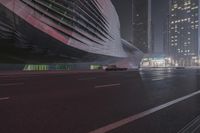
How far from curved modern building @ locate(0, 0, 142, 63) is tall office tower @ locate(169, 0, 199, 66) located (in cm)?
12017

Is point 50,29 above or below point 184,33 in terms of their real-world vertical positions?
below

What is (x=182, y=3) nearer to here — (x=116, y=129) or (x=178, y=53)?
(x=178, y=53)

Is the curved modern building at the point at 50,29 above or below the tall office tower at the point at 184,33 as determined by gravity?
below

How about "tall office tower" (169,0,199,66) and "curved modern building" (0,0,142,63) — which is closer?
"curved modern building" (0,0,142,63)

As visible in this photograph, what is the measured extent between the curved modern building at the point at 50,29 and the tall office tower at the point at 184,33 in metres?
120

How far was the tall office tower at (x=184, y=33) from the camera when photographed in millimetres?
166875

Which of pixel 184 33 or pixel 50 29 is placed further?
pixel 184 33

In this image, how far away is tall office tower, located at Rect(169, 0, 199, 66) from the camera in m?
167

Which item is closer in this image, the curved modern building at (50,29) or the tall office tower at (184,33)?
the curved modern building at (50,29)

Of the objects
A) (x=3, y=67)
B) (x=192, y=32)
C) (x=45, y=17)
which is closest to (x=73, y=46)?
(x=45, y=17)

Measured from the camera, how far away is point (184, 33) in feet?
567

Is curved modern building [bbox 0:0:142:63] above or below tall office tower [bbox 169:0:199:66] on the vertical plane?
below

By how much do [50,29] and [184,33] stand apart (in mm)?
154667

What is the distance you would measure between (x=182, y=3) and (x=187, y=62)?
53.2m
